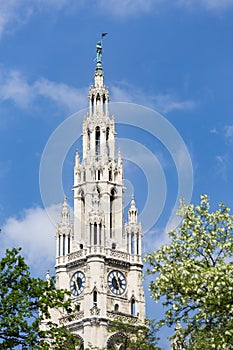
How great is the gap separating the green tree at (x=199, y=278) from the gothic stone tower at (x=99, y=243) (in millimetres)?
72282

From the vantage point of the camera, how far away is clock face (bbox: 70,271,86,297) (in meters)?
127

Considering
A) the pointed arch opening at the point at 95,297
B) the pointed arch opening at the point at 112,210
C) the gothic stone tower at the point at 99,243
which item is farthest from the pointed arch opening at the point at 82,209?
the pointed arch opening at the point at 95,297

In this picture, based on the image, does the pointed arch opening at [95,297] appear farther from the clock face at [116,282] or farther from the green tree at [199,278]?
the green tree at [199,278]

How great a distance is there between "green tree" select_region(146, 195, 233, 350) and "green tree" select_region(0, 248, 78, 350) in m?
6.17

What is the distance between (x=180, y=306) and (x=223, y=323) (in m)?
2.28

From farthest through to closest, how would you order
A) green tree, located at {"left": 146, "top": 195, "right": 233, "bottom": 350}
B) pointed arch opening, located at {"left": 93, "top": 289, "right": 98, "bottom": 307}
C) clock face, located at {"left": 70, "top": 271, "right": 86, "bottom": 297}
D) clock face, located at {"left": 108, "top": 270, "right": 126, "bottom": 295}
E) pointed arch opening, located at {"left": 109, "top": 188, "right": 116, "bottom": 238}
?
pointed arch opening, located at {"left": 109, "top": 188, "right": 116, "bottom": 238} → clock face, located at {"left": 108, "top": 270, "right": 126, "bottom": 295} → clock face, located at {"left": 70, "top": 271, "right": 86, "bottom": 297} → pointed arch opening, located at {"left": 93, "top": 289, "right": 98, "bottom": 307} → green tree, located at {"left": 146, "top": 195, "right": 233, "bottom": 350}

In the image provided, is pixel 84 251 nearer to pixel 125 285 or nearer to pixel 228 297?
pixel 125 285

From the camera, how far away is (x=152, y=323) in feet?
266

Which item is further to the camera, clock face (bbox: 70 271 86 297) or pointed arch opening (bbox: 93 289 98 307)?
clock face (bbox: 70 271 86 297)

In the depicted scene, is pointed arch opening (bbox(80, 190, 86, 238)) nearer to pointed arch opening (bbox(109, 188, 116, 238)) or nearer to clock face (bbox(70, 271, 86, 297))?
pointed arch opening (bbox(109, 188, 116, 238))

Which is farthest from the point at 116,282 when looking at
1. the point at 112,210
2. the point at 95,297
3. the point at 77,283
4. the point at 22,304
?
the point at 22,304

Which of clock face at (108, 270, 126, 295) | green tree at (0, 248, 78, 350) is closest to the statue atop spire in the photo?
clock face at (108, 270, 126, 295)

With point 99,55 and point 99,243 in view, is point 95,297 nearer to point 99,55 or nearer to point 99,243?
point 99,243

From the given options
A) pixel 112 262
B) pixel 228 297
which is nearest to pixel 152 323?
pixel 228 297
